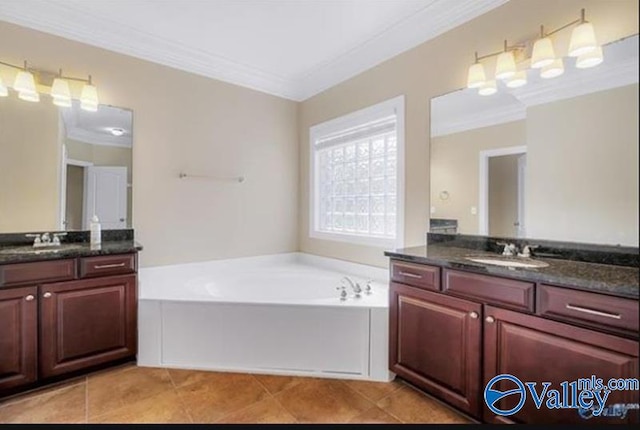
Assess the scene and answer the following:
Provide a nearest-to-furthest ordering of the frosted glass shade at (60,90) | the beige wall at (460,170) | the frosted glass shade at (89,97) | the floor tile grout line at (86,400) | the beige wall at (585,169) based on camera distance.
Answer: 1. the beige wall at (585,169)
2. the floor tile grout line at (86,400)
3. the beige wall at (460,170)
4. the frosted glass shade at (60,90)
5. the frosted glass shade at (89,97)

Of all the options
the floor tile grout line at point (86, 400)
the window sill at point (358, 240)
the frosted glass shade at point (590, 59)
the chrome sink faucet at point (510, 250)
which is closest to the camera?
the frosted glass shade at point (590, 59)

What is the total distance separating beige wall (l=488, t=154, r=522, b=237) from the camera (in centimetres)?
189

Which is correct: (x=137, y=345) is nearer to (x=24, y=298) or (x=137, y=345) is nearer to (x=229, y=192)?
(x=24, y=298)

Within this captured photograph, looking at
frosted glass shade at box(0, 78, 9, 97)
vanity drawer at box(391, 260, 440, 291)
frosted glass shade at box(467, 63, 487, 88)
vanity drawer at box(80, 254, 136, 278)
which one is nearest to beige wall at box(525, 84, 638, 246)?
frosted glass shade at box(467, 63, 487, 88)

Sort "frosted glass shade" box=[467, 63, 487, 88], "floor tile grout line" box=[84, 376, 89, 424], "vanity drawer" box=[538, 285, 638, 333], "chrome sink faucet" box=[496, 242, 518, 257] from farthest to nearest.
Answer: "frosted glass shade" box=[467, 63, 487, 88] < "chrome sink faucet" box=[496, 242, 518, 257] < "floor tile grout line" box=[84, 376, 89, 424] < "vanity drawer" box=[538, 285, 638, 333]

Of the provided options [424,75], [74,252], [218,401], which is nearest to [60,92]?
[74,252]

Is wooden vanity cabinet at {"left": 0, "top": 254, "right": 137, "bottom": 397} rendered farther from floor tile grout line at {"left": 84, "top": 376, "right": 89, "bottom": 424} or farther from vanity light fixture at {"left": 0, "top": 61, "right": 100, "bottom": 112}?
vanity light fixture at {"left": 0, "top": 61, "right": 100, "bottom": 112}

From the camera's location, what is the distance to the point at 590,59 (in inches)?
60.7

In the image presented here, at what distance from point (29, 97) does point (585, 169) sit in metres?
3.44

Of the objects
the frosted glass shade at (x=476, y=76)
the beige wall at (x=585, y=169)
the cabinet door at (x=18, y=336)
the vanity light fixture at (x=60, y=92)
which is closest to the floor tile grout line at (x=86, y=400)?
the cabinet door at (x=18, y=336)

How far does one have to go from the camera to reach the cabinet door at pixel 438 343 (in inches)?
60.9

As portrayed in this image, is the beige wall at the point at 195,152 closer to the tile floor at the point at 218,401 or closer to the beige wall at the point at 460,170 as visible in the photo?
the tile floor at the point at 218,401

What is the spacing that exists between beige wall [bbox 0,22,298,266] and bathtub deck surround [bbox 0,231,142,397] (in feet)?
1.77

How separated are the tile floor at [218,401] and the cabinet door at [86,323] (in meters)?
0.15
